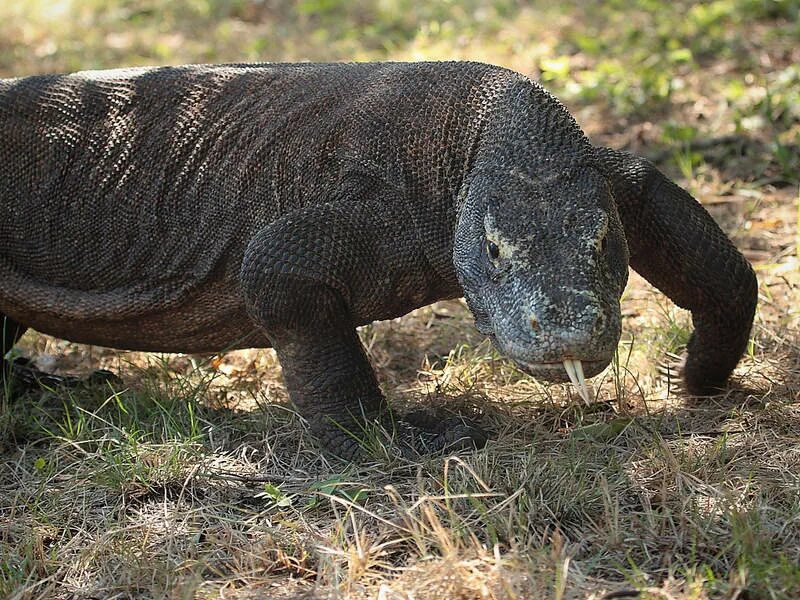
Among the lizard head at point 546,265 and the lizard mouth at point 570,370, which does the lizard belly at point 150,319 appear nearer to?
the lizard head at point 546,265

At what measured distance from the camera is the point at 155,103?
4.02 meters

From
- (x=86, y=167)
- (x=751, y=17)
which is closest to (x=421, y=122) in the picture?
(x=86, y=167)

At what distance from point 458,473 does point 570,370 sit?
62 centimetres

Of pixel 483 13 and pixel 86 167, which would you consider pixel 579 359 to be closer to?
pixel 86 167

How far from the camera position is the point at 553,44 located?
780 centimetres

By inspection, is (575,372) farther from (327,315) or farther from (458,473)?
(327,315)

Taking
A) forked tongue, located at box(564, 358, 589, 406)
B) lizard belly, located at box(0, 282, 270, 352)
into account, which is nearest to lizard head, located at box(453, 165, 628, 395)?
forked tongue, located at box(564, 358, 589, 406)

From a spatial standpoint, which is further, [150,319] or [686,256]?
[150,319]

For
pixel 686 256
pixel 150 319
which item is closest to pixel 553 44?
pixel 686 256

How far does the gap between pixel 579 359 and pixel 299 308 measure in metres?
1.02

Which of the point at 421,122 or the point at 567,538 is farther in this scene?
the point at 421,122

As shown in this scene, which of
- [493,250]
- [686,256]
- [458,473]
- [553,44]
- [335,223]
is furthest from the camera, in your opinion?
[553,44]

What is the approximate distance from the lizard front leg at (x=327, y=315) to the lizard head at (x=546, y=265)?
384 millimetres

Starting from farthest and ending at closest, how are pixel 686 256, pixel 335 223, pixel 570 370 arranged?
pixel 686 256
pixel 335 223
pixel 570 370
